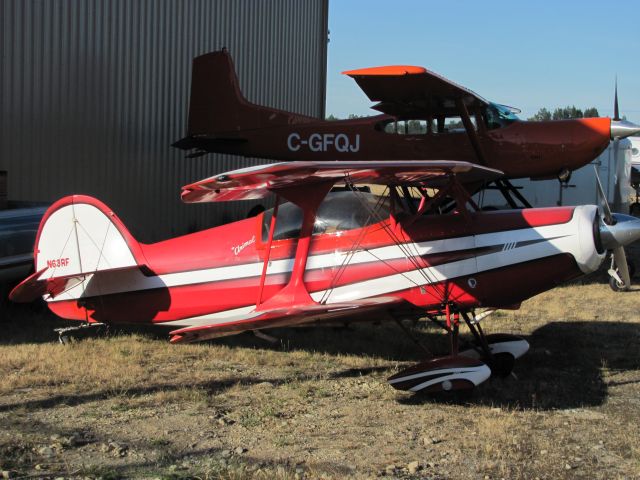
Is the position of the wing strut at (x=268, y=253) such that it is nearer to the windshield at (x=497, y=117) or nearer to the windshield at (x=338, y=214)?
the windshield at (x=338, y=214)


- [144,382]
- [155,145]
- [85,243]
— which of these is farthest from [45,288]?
[155,145]

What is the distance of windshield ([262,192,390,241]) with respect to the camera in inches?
230

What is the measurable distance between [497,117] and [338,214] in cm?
625

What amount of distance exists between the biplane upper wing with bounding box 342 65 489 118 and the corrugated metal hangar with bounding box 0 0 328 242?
15.4ft

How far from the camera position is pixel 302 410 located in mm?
5062

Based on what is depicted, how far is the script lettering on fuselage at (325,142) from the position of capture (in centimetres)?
1180

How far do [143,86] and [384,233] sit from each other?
8.65m

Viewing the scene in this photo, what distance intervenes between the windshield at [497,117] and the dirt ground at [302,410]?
4506mm

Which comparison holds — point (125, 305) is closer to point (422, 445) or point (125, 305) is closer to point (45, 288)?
point (45, 288)

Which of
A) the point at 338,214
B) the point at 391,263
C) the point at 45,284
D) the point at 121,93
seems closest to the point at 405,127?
the point at 121,93

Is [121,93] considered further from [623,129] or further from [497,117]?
[623,129]

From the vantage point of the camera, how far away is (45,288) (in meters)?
6.82

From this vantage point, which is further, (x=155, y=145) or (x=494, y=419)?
(x=155, y=145)

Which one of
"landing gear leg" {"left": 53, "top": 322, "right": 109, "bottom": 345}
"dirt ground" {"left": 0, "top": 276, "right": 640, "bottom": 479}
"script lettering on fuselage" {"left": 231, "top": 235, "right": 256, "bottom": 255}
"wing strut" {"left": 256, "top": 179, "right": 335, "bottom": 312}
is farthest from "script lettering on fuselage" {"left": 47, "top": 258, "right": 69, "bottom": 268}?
"wing strut" {"left": 256, "top": 179, "right": 335, "bottom": 312}
